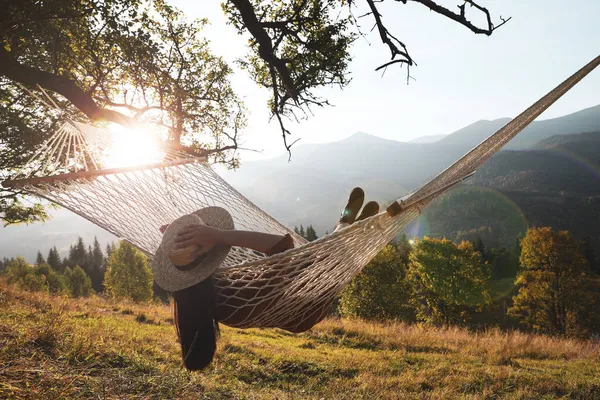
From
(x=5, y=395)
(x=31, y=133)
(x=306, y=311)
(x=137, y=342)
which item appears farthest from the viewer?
(x=31, y=133)

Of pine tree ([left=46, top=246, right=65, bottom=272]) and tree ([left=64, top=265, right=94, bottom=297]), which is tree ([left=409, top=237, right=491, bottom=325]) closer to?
tree ([left=64, top=265, right=94, bottom=297])

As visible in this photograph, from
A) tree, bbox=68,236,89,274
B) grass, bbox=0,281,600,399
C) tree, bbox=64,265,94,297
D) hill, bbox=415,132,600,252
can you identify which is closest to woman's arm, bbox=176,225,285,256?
grass, bbox=0,281,600,399

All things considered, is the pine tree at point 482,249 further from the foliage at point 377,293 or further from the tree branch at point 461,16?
the tree branch at point 461,16

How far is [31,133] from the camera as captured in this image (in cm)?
468

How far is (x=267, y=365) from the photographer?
2.96 meters

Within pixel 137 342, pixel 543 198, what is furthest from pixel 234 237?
pixel 543 198

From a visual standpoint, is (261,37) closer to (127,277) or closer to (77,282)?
(127,277)

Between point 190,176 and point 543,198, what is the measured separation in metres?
83.5

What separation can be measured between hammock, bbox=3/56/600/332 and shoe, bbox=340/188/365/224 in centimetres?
27

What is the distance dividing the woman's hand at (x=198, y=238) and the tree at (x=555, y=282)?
56.1ft

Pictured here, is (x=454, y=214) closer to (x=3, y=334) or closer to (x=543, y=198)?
(x=543, y=198)

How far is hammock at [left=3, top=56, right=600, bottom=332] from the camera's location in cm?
140

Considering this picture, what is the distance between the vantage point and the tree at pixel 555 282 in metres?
14.6

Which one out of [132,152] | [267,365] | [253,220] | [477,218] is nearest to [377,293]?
[267,365]
